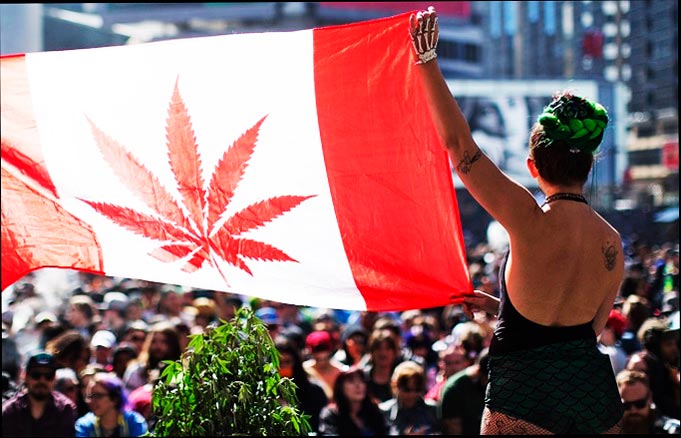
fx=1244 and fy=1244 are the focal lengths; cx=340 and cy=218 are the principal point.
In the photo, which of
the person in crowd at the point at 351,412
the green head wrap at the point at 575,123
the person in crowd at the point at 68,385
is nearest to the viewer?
the green head wrap at the point at 575,123

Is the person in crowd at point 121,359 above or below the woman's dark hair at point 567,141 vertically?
below

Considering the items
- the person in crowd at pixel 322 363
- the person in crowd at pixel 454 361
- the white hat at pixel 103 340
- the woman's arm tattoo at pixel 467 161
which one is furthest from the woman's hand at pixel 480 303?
the white hat at pixel 103 340

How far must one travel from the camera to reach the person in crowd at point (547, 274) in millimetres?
3246

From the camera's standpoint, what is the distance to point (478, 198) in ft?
10.7

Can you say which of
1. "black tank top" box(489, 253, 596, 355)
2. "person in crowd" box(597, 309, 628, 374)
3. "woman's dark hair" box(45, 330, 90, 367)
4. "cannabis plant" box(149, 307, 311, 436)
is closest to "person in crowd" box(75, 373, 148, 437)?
"woman's dark hair" box(45, 330, 90, 367)

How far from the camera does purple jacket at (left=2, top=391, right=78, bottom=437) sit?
691 cm

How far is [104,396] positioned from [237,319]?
133 inches

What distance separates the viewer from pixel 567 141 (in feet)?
11.0

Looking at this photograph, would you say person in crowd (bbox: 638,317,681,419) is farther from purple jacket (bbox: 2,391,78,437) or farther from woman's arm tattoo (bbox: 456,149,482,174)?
woman's arm tattoo (bbox: 456,149,482,174)

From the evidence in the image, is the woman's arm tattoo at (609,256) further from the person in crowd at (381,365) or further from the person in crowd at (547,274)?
the person in crowd at (381,365)

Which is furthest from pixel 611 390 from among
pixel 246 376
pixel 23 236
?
pixel 23 236

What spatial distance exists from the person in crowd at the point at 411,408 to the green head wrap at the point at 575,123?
15.1 ft

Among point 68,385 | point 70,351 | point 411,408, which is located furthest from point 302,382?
point 70,351

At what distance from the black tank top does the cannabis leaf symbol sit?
1537mm
